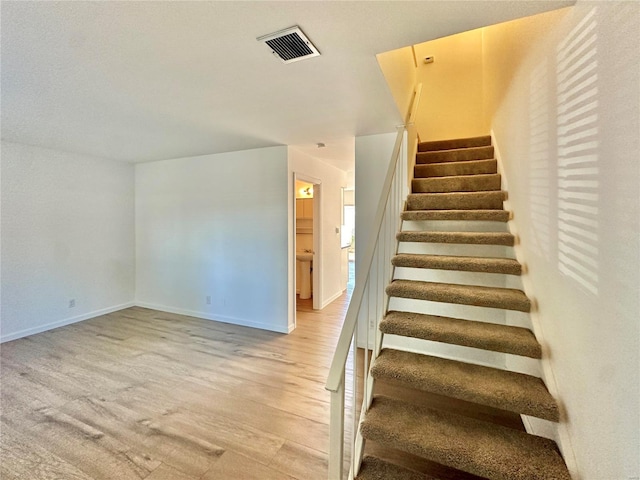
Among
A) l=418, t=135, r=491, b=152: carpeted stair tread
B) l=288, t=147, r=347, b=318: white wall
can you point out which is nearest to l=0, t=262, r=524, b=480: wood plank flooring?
l=288, t=147, r=347, b=318: white wall

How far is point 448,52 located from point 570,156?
3489 millimetres

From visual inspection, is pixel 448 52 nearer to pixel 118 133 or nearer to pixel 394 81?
pixel 394 81

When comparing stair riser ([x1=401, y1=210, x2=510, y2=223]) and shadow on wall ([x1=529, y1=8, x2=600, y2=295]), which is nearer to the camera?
shadow on wall ([x1=529, y1=8, x2=600, y2=295])

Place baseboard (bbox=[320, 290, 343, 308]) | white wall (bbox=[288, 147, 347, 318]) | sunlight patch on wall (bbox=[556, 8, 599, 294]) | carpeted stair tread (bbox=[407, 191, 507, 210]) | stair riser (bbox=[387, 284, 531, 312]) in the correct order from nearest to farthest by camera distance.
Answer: sunlight patch on wall (bbox=[556, 8, 599, 294]), stair riser (bbox=[387, 284, 531, 312]), carpeted stair tread (bbox=[407, 191, 507, 210]), white wall (bbox=[288, 147, 347, 318]), baseboard (bbox=[320, 290, 343, 308])

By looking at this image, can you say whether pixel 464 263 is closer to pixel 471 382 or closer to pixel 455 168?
pixel 471 382

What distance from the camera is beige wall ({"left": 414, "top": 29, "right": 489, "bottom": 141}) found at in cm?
381

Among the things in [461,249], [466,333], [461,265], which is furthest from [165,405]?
[461,249]

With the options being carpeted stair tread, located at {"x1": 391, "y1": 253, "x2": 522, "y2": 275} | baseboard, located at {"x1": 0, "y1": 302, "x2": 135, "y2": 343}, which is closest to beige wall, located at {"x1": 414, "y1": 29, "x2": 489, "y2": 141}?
carpeted stair tread, located at {"x1": 391, "y1": 253, "x2": 522, "y2": 275}

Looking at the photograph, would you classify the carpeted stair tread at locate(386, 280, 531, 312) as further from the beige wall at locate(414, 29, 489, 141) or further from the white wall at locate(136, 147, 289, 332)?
the beige wall at locate(414, 29, 489, 141)

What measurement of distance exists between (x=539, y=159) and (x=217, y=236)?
12.0 ft

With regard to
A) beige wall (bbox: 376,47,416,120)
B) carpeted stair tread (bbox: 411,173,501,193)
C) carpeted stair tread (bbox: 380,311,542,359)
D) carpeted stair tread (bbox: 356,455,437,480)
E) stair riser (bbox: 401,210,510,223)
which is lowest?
carpeted stair tread (bbox: 356,455,437,480)

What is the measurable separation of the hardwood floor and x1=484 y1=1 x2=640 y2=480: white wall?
1361mm

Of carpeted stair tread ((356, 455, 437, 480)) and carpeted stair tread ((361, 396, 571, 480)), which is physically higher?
carpeted stair tread ((361, 396, 571, 480))

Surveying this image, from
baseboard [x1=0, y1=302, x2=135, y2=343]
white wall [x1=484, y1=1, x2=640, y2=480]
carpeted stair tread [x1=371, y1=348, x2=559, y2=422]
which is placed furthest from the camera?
baseboard [x1=0, y1=302, x2=135, y2=343]
